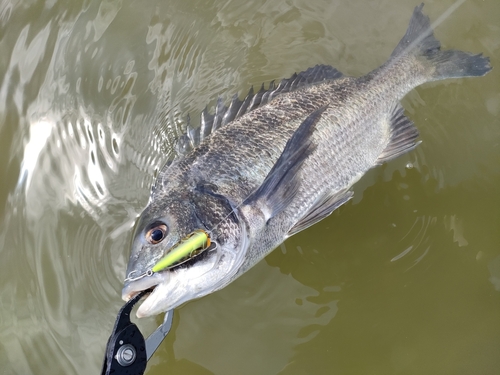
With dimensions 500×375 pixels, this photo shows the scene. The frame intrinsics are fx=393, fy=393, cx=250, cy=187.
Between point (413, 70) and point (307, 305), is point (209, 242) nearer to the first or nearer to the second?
point (307, 305)

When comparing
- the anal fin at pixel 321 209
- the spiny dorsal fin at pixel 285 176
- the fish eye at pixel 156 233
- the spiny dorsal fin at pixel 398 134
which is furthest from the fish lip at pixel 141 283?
the spiny dorsal fin at pixel 398 134

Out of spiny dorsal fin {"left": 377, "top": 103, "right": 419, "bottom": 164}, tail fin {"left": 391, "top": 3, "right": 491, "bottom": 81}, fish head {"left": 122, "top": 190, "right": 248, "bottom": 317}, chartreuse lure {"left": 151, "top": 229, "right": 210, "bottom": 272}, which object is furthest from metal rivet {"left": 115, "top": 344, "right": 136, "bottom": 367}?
tail fin {"left": 391, "top": 3, "right": 491, "bottom": 81}

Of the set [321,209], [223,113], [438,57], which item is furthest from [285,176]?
[438,57]

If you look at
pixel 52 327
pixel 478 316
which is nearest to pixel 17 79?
pixel 52 327

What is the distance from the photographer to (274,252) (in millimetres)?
2496

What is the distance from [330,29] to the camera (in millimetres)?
2936

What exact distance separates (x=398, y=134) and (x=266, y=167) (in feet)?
2.77

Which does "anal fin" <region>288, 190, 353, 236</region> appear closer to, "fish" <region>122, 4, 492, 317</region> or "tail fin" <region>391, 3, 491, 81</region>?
"fish" <region>122, 4, 492, 317</region>

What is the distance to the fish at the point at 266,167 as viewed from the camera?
1.56m

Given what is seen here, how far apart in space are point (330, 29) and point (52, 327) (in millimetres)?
2794

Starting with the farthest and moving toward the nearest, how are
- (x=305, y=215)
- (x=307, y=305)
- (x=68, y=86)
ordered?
(x=68, y=86), (x=307, y=305), (x=305, y=215)

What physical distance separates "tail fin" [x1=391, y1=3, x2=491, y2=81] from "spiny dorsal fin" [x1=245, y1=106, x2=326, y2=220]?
0.96 meters

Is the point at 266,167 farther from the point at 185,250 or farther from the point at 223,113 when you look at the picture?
the point at 185,250

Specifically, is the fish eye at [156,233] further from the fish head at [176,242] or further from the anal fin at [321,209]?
the anal fin at [321,209]
